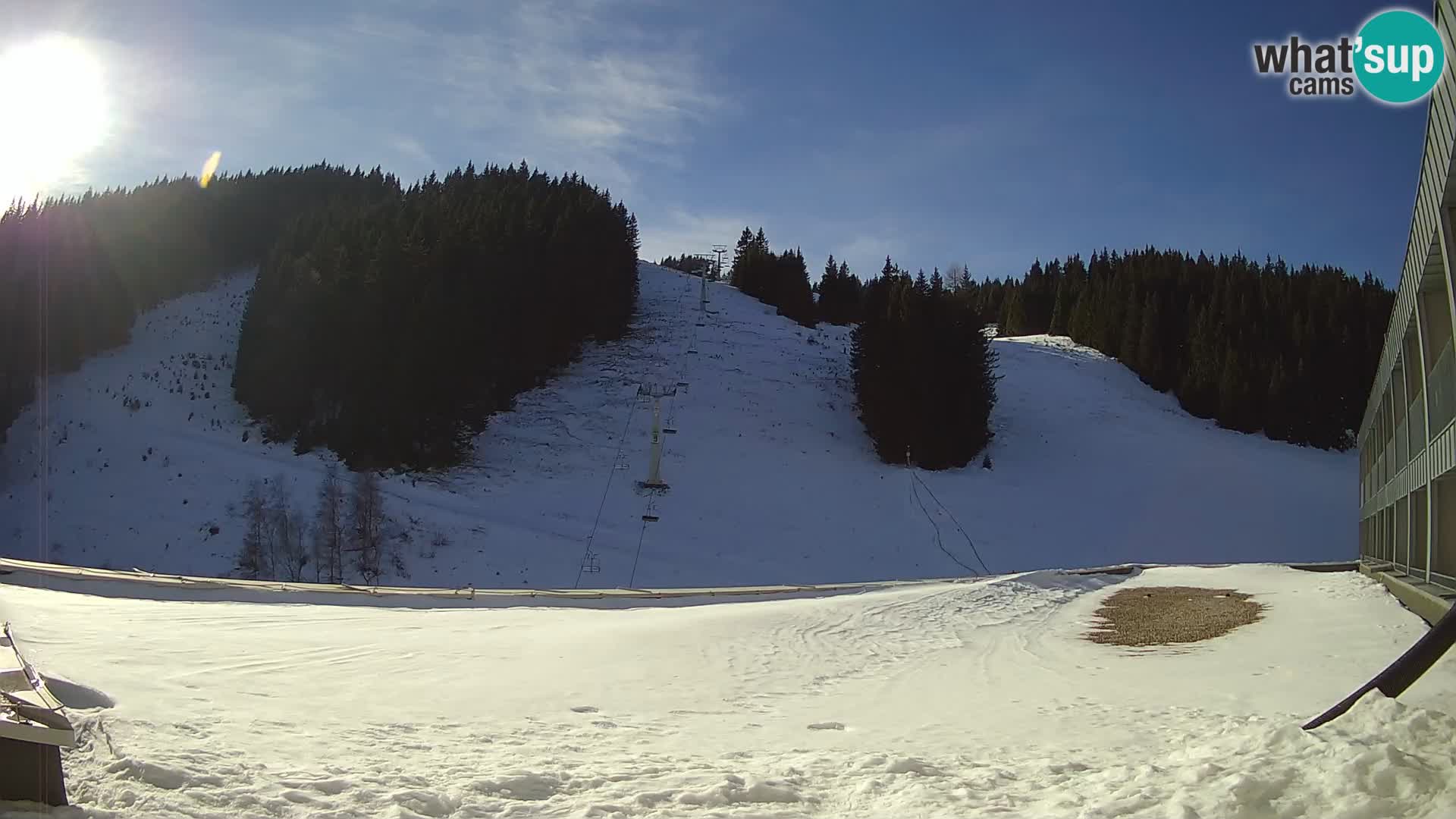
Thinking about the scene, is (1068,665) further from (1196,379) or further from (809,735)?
(1196,379)

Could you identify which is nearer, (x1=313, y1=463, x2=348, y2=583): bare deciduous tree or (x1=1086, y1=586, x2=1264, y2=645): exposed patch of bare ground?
(x1=1086, y1=586, x2=1264, y2=645): exposed patch of bare ground

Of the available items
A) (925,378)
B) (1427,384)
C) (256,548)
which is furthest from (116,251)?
(1427,384)

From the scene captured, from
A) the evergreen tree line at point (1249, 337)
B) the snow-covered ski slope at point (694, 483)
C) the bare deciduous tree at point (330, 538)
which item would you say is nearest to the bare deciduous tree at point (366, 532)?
the bare deciduous tree at point (330, 538)

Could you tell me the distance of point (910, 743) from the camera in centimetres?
624

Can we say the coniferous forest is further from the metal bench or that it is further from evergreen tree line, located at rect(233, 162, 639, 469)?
the metal bench

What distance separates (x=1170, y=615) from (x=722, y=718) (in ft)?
30.4

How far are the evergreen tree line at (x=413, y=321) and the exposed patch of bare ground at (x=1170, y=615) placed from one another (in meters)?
24.5

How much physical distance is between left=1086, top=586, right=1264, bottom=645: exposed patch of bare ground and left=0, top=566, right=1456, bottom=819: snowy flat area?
0.50 m

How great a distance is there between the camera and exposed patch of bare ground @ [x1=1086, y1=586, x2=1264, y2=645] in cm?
1166

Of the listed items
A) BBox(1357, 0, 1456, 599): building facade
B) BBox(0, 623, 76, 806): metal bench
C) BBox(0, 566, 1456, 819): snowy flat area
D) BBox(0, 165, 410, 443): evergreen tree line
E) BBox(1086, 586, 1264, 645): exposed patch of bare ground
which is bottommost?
BBox(1086, 586, 1264, 645): exposed patch of bare ground

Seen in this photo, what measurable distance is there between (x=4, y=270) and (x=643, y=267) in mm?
37264

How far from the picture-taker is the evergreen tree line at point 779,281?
64062 millimetres

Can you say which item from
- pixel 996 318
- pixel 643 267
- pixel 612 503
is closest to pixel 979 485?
pixel 612 503

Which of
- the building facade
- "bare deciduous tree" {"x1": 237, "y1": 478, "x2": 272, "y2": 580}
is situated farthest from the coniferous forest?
the building facade
